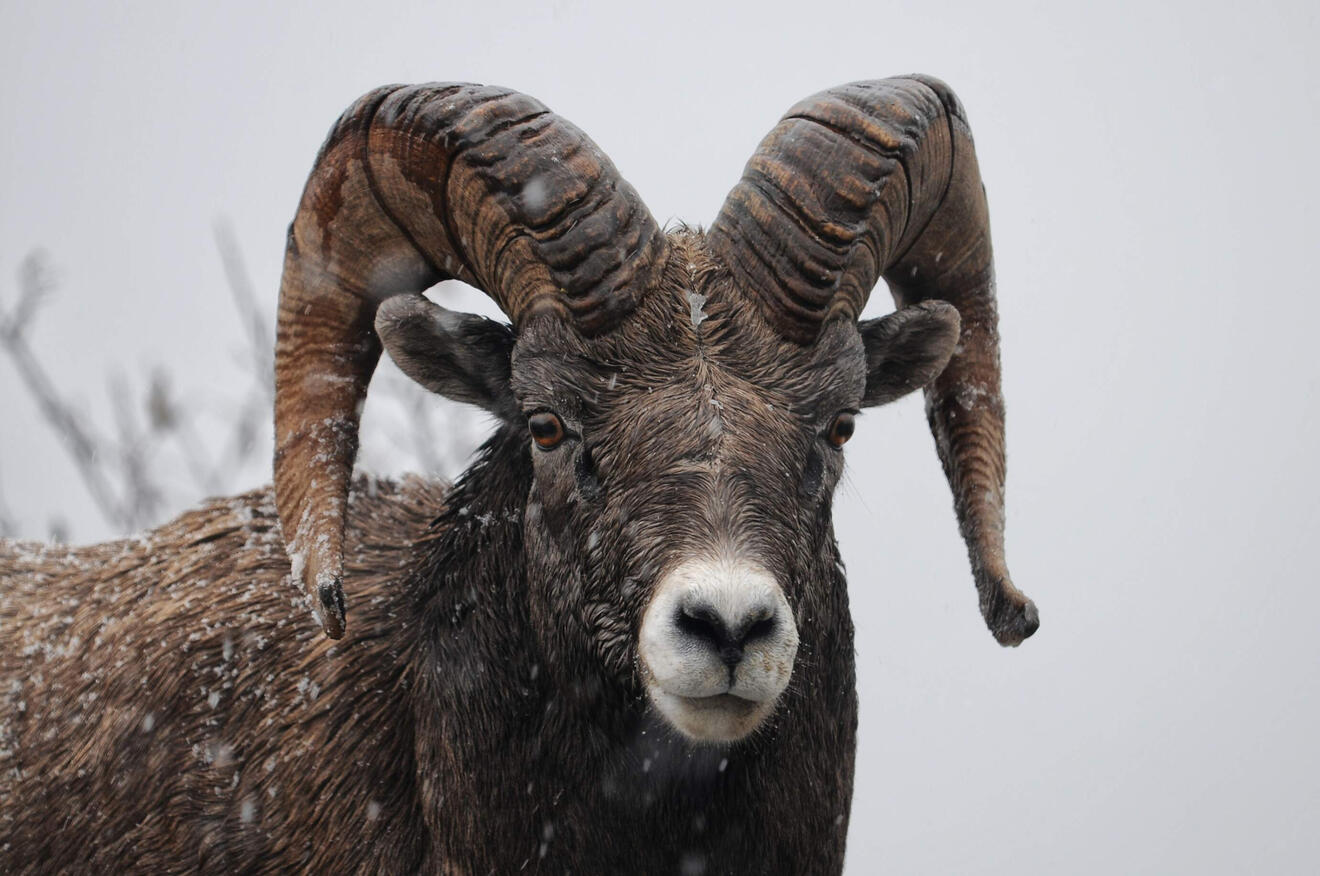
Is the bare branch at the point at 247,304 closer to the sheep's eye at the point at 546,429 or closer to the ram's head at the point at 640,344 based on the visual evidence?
the ram's head at the point at 640,344

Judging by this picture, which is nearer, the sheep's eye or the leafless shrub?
the sheep's eye

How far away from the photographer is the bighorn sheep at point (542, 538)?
411 centimetres

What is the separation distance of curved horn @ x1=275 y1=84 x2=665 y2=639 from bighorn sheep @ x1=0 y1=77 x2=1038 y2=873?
0.04 feet

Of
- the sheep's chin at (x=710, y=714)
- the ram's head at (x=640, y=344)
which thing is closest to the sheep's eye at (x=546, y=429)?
the ram's head at (x=640, y=344)

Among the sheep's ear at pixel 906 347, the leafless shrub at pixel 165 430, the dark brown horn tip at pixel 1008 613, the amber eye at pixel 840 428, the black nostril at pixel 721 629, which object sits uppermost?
the leafless shrub at pixel 165 430

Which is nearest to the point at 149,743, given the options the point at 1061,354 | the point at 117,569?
the point at 117,569

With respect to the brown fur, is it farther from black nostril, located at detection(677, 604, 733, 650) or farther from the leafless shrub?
the leafless shrub

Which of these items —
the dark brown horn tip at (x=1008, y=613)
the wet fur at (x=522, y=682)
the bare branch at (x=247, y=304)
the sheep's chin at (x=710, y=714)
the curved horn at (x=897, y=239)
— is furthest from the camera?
the bare branch at (x=247, y=304)

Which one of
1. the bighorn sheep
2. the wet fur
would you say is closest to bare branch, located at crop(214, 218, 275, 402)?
the wet fur

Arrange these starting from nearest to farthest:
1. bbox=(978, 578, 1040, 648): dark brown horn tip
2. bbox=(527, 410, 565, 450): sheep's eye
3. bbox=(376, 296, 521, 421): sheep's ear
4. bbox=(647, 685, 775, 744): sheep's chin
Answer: bbox=(647, 685, 775, 744): sheep's chin < bbox=(527, 410, 565, 450): sheep's eye < bbox=(376, 296, 521, 421): sheep's ear < bbox=(978, 578, 1040, 648): dark brown horn tip

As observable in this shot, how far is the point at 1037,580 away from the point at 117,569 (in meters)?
53.3

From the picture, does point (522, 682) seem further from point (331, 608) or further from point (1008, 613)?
point (1008, 613)

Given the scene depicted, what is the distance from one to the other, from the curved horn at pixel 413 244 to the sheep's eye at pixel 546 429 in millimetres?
310

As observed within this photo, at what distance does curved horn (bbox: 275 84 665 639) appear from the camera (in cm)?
423
